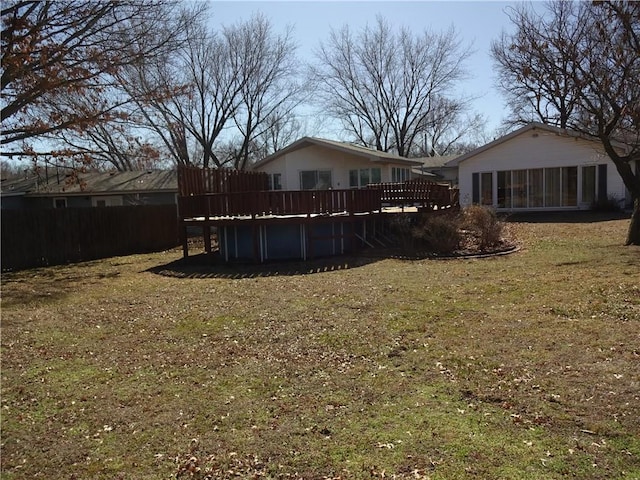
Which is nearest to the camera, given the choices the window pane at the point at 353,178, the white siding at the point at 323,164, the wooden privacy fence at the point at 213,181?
the wooden privacy fence at the point at 213,181

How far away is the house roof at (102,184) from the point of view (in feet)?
86.1

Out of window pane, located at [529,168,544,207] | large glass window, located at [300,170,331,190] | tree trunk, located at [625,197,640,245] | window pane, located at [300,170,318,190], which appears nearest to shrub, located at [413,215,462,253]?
tree trunk, located at [625,197,640,245]

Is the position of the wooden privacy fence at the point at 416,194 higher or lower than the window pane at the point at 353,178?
lower

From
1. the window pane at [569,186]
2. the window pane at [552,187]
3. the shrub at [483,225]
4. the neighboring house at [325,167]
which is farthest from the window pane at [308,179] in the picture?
the window pane at [569,186]

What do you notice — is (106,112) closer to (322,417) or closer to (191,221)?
(191,221)

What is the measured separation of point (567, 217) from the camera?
2180 centimetres

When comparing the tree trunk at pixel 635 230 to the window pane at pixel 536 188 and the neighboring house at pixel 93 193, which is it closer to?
the window pane at pixel 536 188

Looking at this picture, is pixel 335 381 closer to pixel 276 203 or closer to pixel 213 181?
pixel 276 203

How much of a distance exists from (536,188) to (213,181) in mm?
16376

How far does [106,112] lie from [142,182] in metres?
12.2

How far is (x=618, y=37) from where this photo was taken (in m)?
12.7

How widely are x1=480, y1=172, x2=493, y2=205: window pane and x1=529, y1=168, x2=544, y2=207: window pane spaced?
1.91m

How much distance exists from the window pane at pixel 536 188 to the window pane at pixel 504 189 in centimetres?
104

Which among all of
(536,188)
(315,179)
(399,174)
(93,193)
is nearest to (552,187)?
(536,188)
